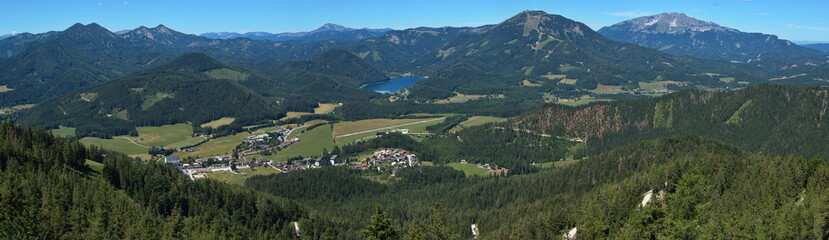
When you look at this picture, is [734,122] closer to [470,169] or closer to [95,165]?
[470,169]

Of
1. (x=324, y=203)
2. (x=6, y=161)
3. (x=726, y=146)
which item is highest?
(x=6, y=161)

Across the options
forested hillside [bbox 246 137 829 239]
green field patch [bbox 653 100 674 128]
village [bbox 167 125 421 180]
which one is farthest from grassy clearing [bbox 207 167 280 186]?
green field patch [bbox 653 100 674 128]

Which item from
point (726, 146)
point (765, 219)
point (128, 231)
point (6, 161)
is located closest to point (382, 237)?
point (128, 231)

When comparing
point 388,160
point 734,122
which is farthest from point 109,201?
point 734,122

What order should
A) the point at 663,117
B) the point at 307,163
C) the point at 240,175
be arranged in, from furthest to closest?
the point at 663,117 → the point at 307,163 → the point at 240,175

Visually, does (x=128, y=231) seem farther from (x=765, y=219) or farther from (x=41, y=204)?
(x=765, y=219)

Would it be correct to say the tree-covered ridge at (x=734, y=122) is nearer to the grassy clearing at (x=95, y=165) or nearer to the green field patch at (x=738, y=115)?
the green field patch at (x=738, y=115)
